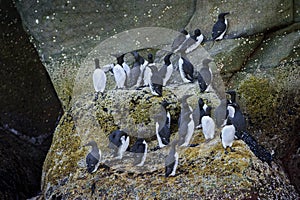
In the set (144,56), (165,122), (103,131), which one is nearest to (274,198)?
(165,122)

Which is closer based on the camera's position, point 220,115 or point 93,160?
point 93,160

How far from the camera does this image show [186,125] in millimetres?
7539

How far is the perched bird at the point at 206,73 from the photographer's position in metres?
8.63

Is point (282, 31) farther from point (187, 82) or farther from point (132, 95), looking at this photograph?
point (132, 95)

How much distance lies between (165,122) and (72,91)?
313cm

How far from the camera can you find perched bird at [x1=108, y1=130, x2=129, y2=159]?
24.9 feet

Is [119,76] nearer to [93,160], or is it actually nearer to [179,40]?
[179,40]

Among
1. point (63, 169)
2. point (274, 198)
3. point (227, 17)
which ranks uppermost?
point (227, 17)

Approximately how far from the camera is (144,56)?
1043cm

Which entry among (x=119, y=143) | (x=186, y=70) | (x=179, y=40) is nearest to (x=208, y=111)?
(x=119, y=143)

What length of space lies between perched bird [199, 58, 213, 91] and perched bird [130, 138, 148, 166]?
1548mm

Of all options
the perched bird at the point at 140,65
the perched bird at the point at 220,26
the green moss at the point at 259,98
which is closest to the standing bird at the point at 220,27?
the perched bird at the point at 220,26

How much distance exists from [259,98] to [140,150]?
2.61 metres

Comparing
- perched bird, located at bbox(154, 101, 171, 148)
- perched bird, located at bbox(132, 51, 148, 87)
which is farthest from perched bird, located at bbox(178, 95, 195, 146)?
perched bird, located at bbox(132, 51, 148, 87)
